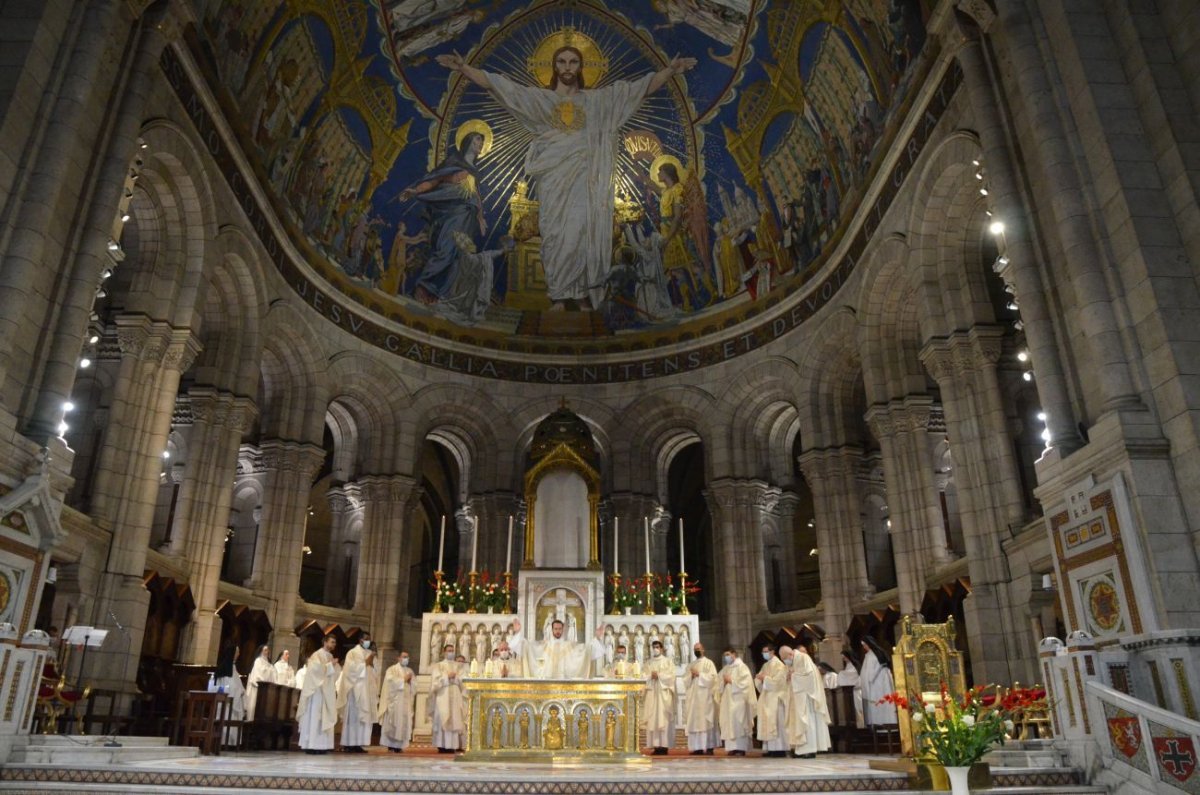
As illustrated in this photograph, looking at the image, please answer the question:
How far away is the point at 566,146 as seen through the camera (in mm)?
25797

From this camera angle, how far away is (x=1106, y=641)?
973 centimetres

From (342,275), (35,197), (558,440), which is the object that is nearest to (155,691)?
(35,197)

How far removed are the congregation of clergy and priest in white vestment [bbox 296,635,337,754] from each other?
0.6 inches

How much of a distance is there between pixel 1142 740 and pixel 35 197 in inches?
534

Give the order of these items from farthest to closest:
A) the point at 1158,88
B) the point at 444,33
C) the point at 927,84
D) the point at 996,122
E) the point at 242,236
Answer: the point at 444,33 → the point at 242,236 → the point at 927,84 → the point at 996,122 → the point at 1158,88

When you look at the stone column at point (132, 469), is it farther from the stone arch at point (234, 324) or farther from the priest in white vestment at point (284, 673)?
the priest in white vestment at point (284, 673)

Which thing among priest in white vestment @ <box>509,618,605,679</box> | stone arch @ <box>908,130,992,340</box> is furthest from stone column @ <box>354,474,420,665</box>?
stone arch @ <box>908,130,992,340</box>

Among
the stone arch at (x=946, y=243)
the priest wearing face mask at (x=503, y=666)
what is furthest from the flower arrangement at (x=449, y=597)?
the stone arch at (x=946, y=243)

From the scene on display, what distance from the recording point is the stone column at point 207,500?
16.7 m

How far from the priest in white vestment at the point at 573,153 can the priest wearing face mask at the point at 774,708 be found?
49.7 feet

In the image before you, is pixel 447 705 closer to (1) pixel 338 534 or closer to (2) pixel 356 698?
(2) pixel 356 698

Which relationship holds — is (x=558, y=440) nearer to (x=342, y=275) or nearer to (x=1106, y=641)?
(x=342, y=275)

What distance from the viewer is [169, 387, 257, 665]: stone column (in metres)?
16.7

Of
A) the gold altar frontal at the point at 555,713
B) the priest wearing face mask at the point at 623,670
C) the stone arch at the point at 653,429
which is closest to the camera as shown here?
the gold altar frontal at the point at 555,713
